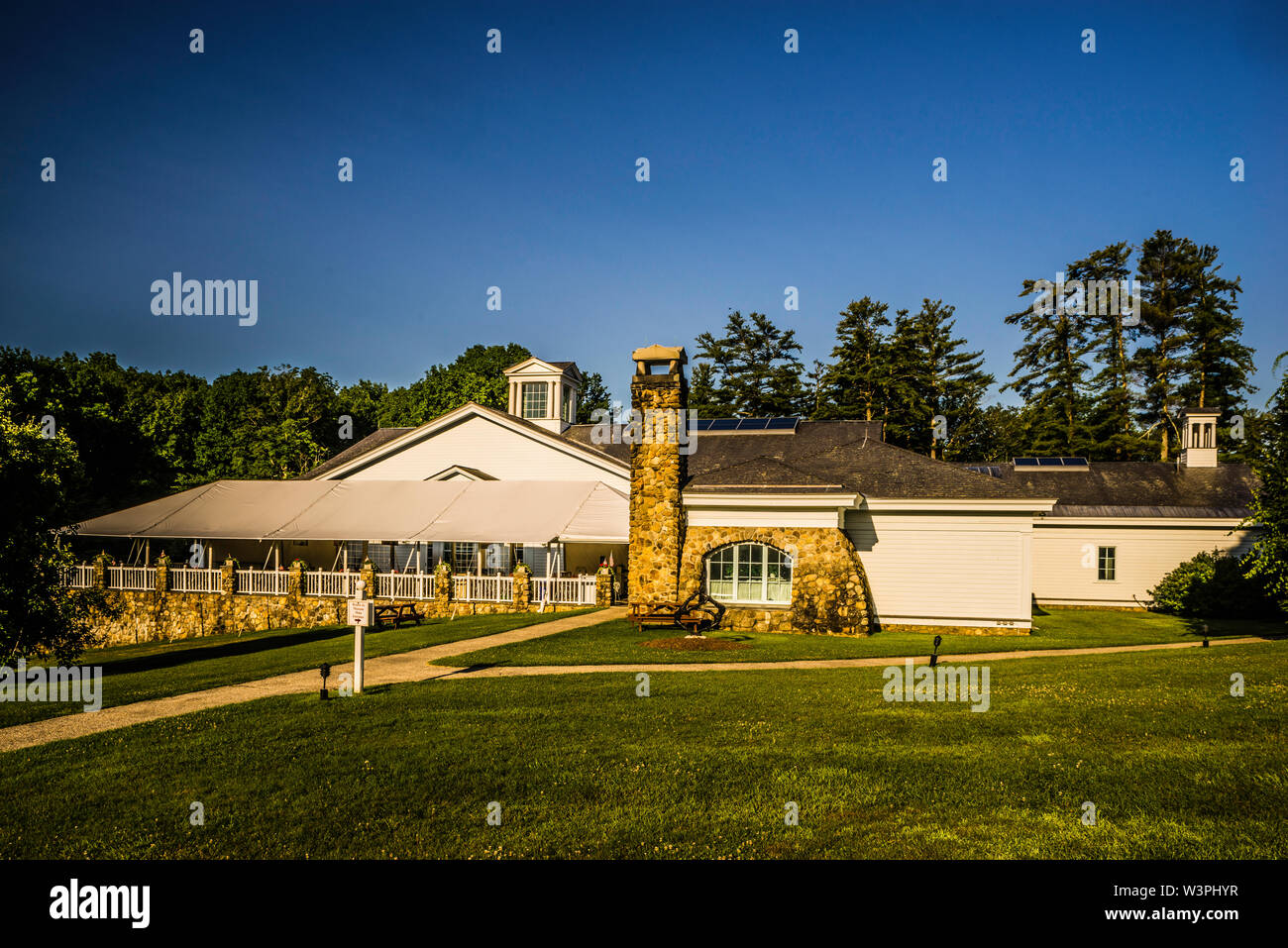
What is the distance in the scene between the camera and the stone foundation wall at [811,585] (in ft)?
64.2

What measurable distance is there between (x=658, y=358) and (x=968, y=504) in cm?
901

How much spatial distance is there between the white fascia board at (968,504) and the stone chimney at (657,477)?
527cm

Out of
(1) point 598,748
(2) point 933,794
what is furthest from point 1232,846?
(1) point 598,748

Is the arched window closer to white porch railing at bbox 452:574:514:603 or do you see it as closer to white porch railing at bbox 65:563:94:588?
white porch railing at bbox 452:574:514:603

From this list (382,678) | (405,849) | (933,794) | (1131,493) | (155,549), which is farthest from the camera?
(155,549)

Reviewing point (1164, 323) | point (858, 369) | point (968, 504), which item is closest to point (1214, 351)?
point (1164, 323)

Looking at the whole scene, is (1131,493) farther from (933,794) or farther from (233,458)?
(233,458)

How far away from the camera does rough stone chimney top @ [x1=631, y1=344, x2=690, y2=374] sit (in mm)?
20859

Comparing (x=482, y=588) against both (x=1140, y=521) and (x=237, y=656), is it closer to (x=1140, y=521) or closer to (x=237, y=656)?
(x=237, y=656)

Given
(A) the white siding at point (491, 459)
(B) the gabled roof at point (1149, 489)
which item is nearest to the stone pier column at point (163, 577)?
(A) the white siding at point (491, 459)

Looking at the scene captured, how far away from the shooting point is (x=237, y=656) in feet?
59.3
